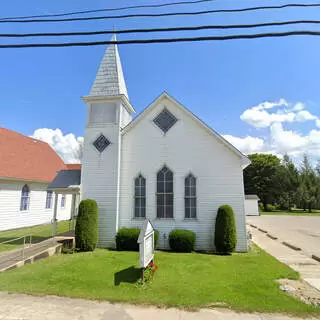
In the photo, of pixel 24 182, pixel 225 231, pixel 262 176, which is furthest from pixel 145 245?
pixel 262 176

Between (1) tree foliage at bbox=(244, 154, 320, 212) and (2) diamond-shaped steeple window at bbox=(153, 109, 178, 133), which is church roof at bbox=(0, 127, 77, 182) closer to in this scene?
(2) diamond-shaped steeple window at bbox=(153, 109, 178, 133)

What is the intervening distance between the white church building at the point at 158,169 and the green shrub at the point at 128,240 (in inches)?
24.8

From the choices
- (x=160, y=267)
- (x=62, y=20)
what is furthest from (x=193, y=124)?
(x=62, y=20)

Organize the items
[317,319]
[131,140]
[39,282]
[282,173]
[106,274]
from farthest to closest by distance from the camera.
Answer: [282,173]
[131,140]
[106,274]
[39,282]
[317,319]

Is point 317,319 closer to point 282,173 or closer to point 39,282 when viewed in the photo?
point 39,282

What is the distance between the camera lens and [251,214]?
35.2 m

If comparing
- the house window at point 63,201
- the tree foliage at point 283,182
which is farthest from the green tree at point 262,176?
the house window at point 63,201

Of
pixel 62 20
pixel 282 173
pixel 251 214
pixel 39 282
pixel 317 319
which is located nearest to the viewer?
pixel 317 319

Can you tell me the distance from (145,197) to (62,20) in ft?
29.5

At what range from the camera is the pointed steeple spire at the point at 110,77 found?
13219 millimetres

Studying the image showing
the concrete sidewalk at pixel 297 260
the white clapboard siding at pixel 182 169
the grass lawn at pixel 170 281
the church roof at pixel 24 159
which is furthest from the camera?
the church roof at pixel 24 159

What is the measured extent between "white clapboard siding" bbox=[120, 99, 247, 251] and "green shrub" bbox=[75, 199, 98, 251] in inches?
→ 64.2

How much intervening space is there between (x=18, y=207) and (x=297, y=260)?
748 inches

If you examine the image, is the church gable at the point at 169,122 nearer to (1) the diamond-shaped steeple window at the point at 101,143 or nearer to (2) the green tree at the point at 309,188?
(1) the diamond-shaped steeple window at the point at 101,143
